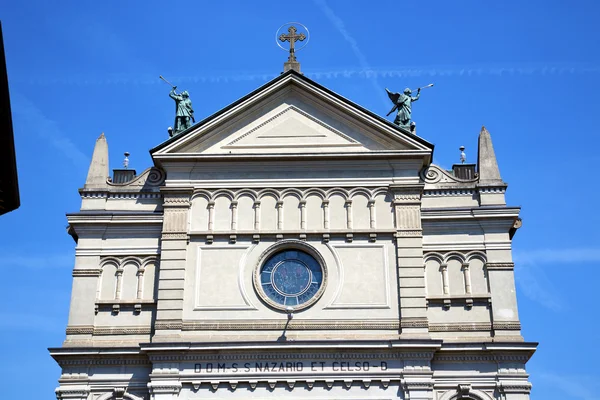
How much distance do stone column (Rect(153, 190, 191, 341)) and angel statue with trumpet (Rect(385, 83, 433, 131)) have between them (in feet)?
25.5

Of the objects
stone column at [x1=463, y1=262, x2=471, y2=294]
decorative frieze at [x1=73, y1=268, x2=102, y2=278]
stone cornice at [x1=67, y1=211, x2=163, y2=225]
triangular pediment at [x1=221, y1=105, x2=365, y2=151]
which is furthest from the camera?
triangular pediment at [x1=221, y1=105, x2=365, y2=151]

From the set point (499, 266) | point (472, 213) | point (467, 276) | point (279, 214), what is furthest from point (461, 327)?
point (279, 214)

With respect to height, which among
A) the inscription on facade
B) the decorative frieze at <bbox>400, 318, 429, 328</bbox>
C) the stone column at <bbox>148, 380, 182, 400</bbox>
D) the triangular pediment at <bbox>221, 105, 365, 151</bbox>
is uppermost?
the triangular pediment at <bbox>221, 105, 365, 151</bbox>

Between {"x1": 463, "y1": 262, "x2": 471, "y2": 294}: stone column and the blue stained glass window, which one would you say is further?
{"x1": 463, "y1": 262, "x2": 471, "y2": 294}: stone column

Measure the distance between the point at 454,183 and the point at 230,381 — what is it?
33.7 ft

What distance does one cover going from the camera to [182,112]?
36875 mm

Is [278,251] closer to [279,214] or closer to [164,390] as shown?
[279,214]

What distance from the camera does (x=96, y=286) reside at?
33938mm

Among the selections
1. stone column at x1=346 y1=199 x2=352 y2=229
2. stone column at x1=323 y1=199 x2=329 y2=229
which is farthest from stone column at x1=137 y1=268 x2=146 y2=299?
stone column at x1=346 y1=199 x2=352 y2=229

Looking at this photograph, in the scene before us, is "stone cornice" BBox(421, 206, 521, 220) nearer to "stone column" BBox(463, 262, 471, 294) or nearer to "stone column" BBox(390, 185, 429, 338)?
"stone column" BBox(390, 185, 429, 338)

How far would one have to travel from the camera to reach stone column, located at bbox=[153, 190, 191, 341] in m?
33.0

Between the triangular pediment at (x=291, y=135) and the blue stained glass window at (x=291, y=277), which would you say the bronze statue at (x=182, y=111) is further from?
the blue stained glass window at (x=291, y=277)
